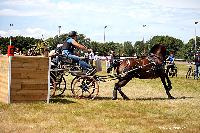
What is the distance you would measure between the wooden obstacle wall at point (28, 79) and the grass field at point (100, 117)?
0.37 meters

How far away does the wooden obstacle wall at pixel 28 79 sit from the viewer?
12867mm

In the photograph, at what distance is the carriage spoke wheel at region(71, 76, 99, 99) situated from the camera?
15.0m

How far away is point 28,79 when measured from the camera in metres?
13.1

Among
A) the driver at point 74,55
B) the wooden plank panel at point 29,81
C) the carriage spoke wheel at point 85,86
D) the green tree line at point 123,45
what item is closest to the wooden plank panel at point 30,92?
the wooden plank panel at point 29,81

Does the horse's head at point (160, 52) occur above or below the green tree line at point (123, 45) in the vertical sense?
below

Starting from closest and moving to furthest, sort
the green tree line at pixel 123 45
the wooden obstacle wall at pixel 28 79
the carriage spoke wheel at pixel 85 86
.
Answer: the wooden obstacle wall at pixel 28 79, the carriage spoke wheel at pixel 85 86, the green tree line at pixel 123 45

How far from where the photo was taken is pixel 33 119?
34.3 ft

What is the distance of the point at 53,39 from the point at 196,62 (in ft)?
252

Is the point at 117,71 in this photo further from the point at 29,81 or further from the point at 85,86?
the point at 29,81

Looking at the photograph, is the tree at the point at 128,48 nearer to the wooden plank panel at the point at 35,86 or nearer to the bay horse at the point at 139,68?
the bay horse at the point at 139,68

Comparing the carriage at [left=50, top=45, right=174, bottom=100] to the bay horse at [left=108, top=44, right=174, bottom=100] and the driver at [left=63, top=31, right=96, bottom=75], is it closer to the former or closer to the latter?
the bay horse at [left=108, top=44, right=174, bottom=100]

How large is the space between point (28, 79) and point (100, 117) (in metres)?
3.28

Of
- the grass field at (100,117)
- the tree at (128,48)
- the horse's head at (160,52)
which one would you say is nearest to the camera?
the grass field at (100,117)

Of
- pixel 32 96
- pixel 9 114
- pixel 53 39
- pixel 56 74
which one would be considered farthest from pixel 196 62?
pixel 53 39
